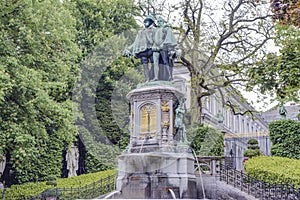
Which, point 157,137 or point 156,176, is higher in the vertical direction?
point 157,137

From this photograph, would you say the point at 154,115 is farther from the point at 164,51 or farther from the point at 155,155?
the point at 164,51

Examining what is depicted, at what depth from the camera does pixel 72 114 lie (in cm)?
1723

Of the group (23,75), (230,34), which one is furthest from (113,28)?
(23,75)

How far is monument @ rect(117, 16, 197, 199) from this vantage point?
1032 centimetres

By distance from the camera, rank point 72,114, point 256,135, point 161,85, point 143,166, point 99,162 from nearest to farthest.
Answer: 1. point 143,166
2. point 161,85
3. point 72,114
4. point 99,162
5. point 256,135

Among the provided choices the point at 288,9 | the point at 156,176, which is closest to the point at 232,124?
the point at 156,176

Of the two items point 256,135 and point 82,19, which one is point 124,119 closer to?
point 82,19

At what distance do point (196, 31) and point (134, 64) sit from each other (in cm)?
427

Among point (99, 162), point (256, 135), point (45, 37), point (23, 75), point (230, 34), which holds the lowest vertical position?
point (99, 162)

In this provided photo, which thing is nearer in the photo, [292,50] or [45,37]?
[292,50]

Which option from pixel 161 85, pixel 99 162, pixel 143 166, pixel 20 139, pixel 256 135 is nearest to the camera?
pixel 143 166

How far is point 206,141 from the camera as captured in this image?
20891 mm

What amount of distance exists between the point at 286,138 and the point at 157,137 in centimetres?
972

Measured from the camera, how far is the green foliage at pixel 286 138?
18216 millimetres
